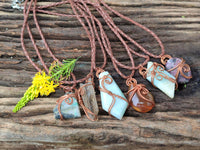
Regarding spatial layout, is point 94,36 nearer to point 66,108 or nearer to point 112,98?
point 112,98

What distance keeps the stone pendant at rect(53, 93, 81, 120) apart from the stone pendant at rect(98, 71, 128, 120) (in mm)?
238

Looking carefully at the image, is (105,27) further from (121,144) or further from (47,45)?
(121,144)

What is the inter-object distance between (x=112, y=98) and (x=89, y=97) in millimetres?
206

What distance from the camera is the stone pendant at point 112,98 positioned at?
164cm

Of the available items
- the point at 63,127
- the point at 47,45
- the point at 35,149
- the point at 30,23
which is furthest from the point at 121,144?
the point at 30,23

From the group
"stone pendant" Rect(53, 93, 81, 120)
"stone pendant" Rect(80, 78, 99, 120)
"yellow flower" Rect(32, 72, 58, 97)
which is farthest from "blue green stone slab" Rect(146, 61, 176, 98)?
"yellow flower" Rect(32, 72, 58, 97)

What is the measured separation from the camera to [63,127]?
1614 mm

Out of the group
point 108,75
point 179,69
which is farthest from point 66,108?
point 179,69

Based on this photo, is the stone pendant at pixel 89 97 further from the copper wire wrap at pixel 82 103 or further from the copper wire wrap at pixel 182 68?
the copper wire wrap at pixel 182 68

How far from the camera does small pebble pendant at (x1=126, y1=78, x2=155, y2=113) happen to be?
163 centimetres

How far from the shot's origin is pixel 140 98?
1651mm

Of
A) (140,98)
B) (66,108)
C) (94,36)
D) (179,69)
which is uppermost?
(94,36)

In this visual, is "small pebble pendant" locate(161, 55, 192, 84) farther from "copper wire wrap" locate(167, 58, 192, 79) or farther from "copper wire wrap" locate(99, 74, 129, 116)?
"copper wire wrap" locate(99, 74, 129, 116)

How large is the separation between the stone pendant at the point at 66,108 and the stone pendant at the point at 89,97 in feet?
0.30
